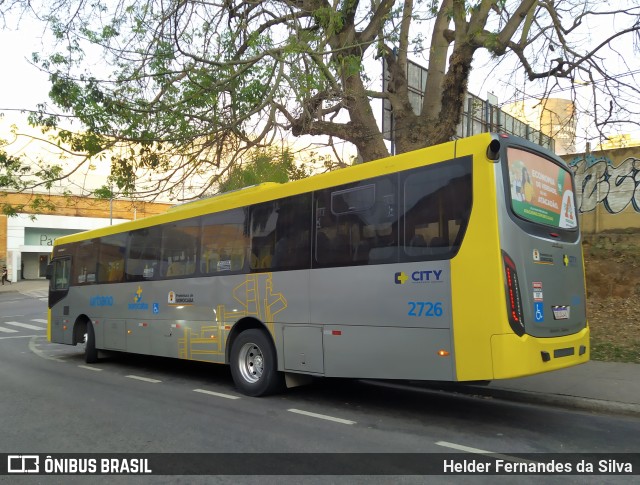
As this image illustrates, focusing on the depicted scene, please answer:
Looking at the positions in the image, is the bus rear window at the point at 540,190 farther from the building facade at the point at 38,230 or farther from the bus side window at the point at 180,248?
the building facade at the point at 38,230

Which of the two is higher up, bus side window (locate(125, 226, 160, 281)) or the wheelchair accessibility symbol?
bus side window (locate(125, 226, 160, 281))

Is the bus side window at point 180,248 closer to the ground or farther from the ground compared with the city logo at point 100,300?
farther from the ground

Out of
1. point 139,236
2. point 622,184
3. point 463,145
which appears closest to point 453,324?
point 463,145

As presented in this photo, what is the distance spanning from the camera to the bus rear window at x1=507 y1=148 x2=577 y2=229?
567 cm

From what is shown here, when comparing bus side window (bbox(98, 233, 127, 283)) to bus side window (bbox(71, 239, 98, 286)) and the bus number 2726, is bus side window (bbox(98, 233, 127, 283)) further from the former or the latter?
the bus number 2726

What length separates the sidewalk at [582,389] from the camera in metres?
6.76

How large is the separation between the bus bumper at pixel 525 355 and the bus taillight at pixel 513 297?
120 mm

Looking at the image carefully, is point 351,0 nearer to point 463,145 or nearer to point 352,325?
point 463,145

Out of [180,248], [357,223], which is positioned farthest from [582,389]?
[180,248]

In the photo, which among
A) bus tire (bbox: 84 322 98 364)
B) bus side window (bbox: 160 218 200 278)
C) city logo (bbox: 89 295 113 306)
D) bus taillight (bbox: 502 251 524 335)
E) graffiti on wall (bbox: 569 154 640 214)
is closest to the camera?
bus taillight (bbox: 502 251 524 335)

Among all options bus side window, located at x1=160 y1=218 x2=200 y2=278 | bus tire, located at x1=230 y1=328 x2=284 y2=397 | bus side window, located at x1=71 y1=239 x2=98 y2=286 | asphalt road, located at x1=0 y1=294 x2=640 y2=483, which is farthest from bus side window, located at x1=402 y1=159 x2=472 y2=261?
bus side window, located at x1=71 y1=239 x2=98 y2=286

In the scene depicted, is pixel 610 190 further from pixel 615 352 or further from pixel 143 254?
pixel 143 254

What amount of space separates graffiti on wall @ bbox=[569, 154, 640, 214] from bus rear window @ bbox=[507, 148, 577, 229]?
27.1 feet

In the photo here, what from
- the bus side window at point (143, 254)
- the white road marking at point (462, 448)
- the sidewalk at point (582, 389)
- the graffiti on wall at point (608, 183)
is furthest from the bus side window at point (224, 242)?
the graffiti on wall at point (608, 183)
